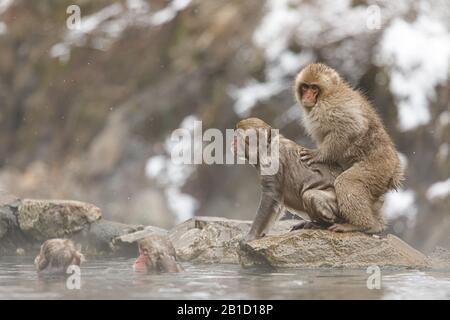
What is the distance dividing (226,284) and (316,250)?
3.77ft

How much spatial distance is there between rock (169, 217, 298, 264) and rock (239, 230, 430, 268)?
1160mm

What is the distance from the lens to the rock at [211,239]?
761 centimetres

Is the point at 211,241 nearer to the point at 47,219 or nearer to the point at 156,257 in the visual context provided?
the point at 156,257

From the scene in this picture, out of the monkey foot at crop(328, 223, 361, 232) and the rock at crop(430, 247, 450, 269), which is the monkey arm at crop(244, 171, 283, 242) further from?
the rock at crop(430, 247, 450, 269)

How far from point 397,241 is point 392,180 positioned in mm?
587

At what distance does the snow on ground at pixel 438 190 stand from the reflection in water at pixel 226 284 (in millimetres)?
4884

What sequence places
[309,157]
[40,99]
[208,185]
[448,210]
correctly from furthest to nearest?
[40,99]
[208,185]
[448,210]
[309,157]

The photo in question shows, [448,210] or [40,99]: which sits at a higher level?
[40,99]

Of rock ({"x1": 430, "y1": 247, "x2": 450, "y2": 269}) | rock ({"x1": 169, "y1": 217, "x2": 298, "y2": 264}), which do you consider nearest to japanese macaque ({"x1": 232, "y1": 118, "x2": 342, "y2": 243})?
rock ({"x1": 169, "y1": 217, "x2": 298, "y2": 264})

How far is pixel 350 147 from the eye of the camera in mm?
6453

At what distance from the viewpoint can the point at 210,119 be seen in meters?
13.3

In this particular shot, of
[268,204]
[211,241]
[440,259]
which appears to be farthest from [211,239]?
[440,259]
